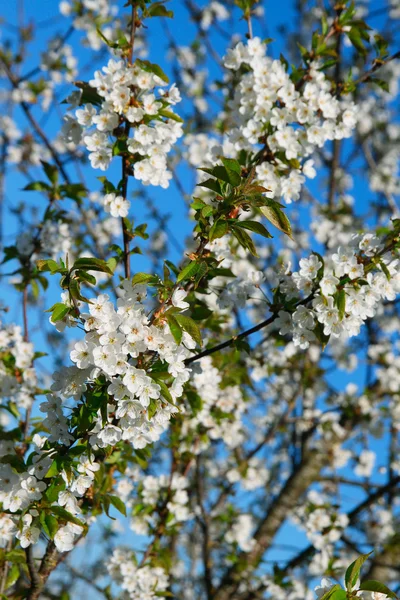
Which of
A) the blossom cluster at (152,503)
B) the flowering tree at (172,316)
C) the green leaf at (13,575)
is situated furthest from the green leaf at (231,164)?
the blossom cluster at (152,503)

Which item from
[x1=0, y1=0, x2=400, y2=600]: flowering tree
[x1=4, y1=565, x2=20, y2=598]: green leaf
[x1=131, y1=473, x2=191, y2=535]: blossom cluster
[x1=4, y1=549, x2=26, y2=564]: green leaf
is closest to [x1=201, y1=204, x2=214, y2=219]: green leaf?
[x1=0, y1=0, x2=400, y2=600]: flowering tree

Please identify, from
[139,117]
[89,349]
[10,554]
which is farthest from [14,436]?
[139,117]

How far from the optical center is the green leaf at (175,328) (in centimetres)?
153

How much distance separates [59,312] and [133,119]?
892 millimetres

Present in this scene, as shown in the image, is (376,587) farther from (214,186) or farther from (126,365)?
(214,186)

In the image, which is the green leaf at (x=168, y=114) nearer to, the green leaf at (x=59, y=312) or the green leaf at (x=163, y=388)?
the green leaf at (x=59, y=312)

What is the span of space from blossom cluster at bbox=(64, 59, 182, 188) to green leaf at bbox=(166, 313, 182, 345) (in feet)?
2.70

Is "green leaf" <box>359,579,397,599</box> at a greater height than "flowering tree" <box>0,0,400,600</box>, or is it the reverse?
"flowering tree" <box>0,0,400,600</box>

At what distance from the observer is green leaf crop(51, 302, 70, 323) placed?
156 cm

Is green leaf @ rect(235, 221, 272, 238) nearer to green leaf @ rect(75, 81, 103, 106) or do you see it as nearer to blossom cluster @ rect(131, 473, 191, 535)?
green leaf @ rect(75, 81, 103, 106)

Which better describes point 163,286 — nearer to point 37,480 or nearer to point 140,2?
point 37,480

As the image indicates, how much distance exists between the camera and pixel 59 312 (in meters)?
1.57

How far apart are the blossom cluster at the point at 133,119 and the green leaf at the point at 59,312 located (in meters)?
0.78

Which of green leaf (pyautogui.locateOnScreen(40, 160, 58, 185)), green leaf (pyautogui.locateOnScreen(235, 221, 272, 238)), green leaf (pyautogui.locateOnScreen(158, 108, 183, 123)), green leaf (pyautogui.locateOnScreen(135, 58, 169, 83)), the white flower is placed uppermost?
green leaf (pyautogui.locateOnScreen(40, 160, 58, 185))
